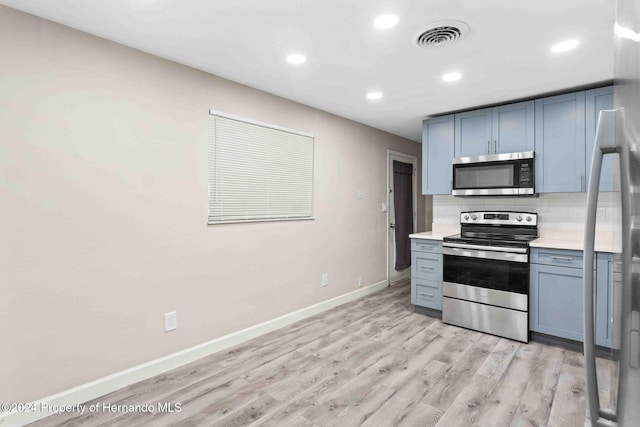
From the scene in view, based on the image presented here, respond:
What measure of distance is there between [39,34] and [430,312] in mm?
4058

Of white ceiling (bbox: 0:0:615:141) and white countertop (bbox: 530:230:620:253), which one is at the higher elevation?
white ceiling (bbox: 0:0:615:141)

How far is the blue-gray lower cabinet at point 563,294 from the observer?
267cm

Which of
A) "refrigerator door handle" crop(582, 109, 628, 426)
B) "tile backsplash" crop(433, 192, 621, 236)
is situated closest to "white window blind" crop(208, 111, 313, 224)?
"tile backsplash" crop(433, 192, 621, 236)

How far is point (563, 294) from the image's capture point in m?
2.87

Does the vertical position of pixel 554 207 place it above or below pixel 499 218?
above

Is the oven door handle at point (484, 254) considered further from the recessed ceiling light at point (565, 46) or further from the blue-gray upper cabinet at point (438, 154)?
the recessed ceiling light at point (565, 46)

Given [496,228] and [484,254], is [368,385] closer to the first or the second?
[484,254]

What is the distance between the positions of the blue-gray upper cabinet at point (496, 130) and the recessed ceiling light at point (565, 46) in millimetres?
1080

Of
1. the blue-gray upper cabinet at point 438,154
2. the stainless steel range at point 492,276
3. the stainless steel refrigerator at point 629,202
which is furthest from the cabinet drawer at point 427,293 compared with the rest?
the stainless steel refrigerator at point 629,202

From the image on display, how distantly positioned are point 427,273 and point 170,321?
268 cm

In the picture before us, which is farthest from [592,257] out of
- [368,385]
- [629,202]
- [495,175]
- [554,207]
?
[554,207]

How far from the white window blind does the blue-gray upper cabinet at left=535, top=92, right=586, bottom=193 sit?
7.67 feet

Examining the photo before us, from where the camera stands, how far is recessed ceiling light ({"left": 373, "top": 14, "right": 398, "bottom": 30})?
193cm

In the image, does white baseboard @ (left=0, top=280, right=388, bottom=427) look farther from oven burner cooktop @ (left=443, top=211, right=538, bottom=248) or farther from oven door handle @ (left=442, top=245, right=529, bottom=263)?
oven burner cooktop @ (left=443, top=211, right=538, bottom=248)
